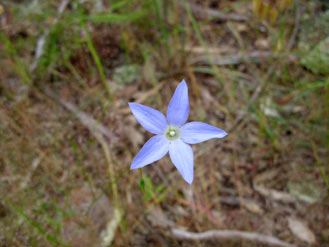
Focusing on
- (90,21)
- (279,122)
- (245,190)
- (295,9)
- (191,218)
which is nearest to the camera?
(191,218)

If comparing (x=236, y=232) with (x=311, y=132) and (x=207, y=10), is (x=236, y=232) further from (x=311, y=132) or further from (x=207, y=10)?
(x=207, y=10)

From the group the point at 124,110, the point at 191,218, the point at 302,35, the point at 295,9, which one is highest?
the point at 295,9

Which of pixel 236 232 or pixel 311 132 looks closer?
pixel 236 232

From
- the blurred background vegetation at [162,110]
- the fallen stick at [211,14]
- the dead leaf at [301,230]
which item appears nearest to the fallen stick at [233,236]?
the blurred background vegetation at [162,110]

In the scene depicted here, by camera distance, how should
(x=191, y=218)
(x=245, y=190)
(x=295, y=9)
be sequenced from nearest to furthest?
1. (x=191, y=218)
2. (x=245, y=190)
3. (x=295, y=9)

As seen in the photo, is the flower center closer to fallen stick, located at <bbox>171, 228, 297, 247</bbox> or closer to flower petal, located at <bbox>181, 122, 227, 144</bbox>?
flower petal, located at <bbox>181, 122, 227, 144</bbox>

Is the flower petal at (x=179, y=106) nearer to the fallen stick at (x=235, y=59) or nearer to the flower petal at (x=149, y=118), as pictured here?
the flower petal at (x=149, y=118)

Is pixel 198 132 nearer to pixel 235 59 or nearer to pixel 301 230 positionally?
pixel 301 230

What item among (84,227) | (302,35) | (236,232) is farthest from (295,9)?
(84,227)
